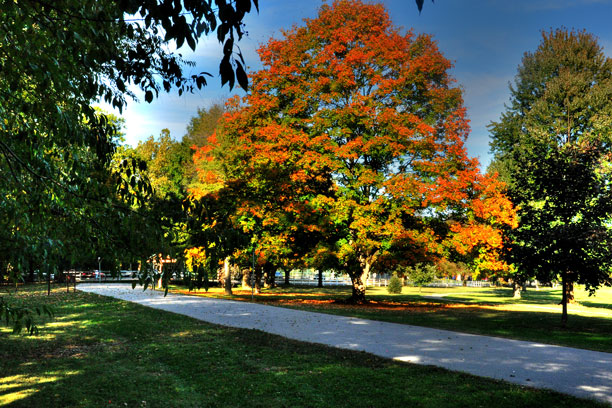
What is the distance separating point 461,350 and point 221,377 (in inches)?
212

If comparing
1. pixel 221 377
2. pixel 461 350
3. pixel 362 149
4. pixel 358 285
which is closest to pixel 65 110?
pixel 221 377

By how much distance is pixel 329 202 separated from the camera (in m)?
19.8

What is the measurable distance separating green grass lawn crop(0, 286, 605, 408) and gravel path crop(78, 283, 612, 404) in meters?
0.69

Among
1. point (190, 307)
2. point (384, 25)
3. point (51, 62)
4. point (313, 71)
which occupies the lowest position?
point (190, 307)

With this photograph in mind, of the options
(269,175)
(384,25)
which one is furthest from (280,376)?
(384,25)

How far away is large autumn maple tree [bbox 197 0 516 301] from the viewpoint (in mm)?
19938

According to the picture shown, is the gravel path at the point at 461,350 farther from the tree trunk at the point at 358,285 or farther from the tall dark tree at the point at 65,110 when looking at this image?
the tree trunk at the point at 358,285

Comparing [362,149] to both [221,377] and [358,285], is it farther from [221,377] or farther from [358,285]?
[221,377]

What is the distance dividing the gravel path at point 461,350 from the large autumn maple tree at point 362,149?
6.15 m

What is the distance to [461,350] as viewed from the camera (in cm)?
993

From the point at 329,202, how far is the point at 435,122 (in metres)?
6.84

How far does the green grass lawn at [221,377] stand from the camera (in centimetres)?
621

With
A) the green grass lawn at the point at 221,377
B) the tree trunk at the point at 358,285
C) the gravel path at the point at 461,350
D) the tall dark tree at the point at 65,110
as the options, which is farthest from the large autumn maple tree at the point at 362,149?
the tall dark tree at the point at 65,110

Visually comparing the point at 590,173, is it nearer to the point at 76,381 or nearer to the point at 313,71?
the point at 313,71
